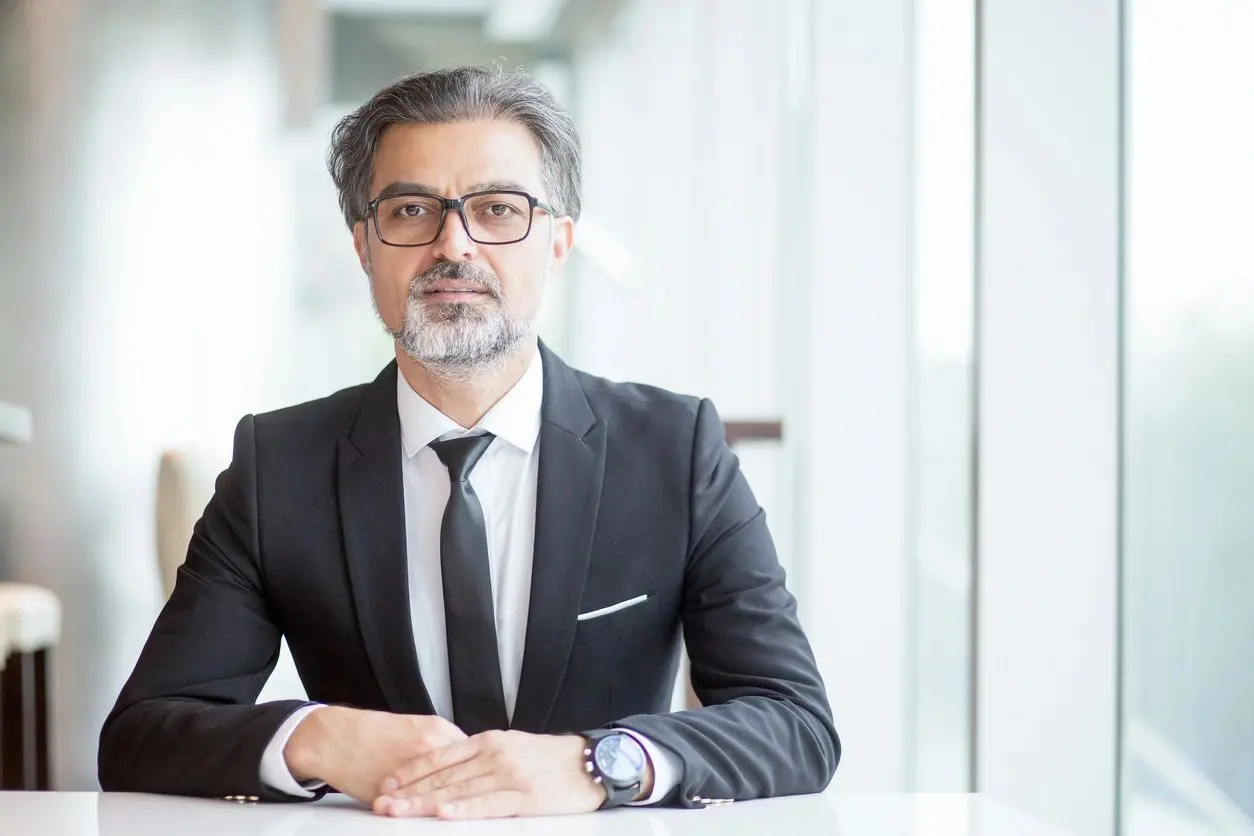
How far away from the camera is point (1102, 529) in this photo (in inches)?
94.1

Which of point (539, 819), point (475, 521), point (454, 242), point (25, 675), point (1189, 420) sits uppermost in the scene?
point (454, 242)

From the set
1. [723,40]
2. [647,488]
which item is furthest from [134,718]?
[723,40]

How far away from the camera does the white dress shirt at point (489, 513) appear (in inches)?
62.2

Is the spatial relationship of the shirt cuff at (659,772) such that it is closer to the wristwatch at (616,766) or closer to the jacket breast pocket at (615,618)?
the wristwatch at (616,766)

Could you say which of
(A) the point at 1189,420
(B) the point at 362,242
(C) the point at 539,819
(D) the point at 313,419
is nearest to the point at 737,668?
(C) the point at 539,819

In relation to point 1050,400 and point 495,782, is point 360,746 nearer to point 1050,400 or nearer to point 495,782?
point 495,782

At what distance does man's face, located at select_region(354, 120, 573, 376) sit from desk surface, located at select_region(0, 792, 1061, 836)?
60 centimetres

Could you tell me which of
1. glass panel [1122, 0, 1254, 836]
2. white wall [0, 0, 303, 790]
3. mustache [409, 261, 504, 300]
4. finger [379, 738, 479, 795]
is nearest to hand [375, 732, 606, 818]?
finger [379, 738, 479, 795]

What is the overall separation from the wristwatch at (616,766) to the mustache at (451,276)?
64 centimetres

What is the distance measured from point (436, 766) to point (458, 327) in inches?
23.1

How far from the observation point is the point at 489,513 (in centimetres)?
163

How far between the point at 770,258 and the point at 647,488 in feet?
4.88

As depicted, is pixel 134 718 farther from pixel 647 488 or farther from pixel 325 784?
pixel 647 488

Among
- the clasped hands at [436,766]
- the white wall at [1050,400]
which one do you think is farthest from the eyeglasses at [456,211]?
the white wall at [1050,400]
